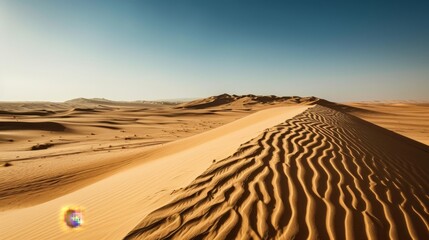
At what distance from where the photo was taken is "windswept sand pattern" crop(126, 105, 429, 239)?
9.25 ft

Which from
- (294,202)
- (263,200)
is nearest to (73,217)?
(263,200)

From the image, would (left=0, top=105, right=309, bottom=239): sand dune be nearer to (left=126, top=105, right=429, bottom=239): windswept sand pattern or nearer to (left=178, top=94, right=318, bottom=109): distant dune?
(left=126, top=105, right=429, bottom=239): windswept sand pattern

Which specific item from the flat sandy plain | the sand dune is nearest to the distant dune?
the flat sandy plain

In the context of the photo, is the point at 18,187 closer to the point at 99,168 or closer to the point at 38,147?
the point at 99,168

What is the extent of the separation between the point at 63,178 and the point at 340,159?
766 cm

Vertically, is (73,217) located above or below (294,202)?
below

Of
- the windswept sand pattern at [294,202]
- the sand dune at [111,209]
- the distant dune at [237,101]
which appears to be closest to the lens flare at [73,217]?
the sand dune at [111,209]

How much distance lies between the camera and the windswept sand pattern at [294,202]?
2.82m

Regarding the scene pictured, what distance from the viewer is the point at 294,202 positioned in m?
3.33

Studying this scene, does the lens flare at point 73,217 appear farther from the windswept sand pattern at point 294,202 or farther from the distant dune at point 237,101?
the distant dune at point 237,101

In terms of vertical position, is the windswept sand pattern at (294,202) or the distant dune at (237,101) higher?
the windswept sand pattern at (294,202)

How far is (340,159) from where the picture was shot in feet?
16.8

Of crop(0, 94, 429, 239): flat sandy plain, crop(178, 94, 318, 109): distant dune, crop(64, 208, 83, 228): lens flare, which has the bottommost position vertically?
crop(178, 94, 318, 109): distant dune

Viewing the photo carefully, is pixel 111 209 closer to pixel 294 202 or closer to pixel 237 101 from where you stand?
pixel 294 202
